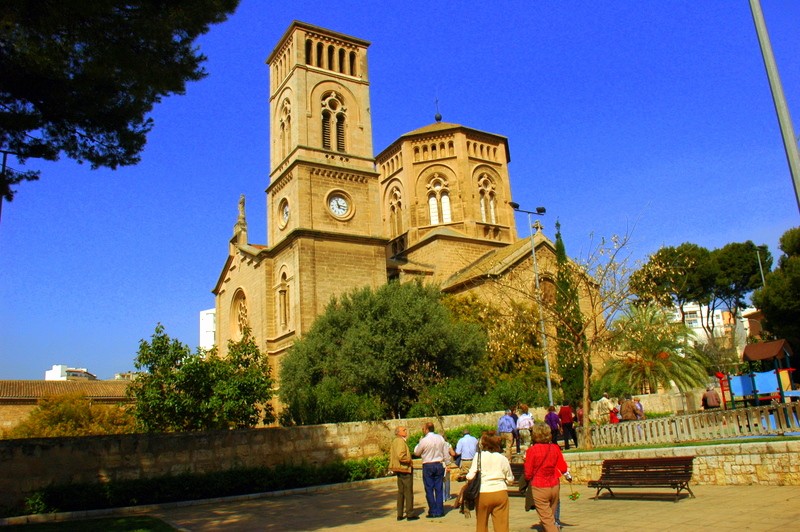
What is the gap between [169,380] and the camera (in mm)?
18547

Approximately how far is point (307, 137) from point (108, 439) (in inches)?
835

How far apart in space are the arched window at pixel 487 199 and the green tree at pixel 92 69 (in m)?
32.0

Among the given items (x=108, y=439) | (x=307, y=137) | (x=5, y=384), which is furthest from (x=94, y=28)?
(x=5, y=384)

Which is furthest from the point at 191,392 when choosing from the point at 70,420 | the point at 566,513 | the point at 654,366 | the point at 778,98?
the point at 654,366

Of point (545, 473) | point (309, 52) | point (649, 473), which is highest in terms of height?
point (309, 52)

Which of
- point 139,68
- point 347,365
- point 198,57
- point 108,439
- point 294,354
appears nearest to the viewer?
point 139,68

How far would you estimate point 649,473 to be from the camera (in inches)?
401

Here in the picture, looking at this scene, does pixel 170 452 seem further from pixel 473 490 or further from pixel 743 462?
pixel 743 462

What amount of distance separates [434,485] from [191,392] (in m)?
10.6

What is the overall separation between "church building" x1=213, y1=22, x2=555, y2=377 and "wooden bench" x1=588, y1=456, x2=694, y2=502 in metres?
15.5

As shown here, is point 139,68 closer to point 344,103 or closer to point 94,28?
point 94,28

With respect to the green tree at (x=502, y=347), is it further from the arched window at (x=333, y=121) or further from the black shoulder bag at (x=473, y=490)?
the black shoulder bag at (x=473, y=490)

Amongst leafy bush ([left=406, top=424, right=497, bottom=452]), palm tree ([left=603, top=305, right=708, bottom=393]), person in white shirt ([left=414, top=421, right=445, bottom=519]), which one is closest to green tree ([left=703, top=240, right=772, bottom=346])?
palm tree ([left=603, top=305, right=708, bottom=393])

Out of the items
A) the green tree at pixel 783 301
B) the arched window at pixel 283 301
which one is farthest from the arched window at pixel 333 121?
the green tree at pixel 783 301
